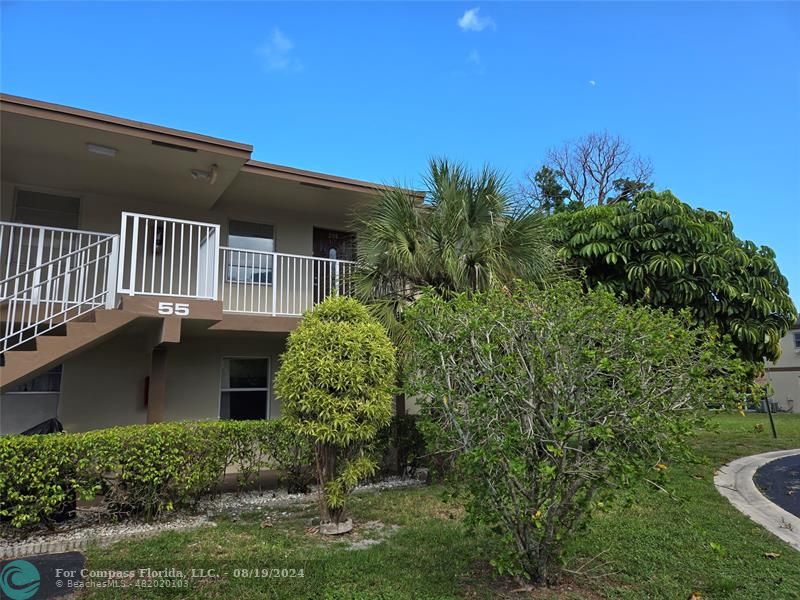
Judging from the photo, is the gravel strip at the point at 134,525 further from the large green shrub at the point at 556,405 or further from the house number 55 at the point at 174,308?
the large green shrub at the point at 556,405

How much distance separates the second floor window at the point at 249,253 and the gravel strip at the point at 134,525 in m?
3.98

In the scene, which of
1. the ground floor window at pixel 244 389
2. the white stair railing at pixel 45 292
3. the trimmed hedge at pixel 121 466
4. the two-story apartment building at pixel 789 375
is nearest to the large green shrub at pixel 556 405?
the trimmed hedge at pixel 121 466

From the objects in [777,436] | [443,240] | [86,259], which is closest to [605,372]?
[443,240]

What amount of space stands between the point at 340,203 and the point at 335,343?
5.77m

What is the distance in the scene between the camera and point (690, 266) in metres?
9.06

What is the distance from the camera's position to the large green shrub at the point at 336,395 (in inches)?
216

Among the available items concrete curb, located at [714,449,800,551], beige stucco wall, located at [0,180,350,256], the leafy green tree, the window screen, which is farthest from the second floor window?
concrete curb, located at [714,449,800,551]

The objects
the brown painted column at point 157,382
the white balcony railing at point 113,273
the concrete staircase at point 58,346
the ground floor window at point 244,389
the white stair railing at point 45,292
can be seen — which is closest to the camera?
the concrete staircase at point 58,346

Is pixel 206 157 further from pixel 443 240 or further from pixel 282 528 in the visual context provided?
pixel 282 528

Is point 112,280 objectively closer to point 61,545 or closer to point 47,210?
point 47,210

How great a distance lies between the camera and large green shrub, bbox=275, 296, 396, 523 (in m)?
5.48

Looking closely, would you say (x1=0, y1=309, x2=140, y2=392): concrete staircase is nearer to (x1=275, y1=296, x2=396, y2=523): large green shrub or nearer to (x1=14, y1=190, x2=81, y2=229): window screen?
(x1=275, y1=296, x2=396, y2=523): large green shrub

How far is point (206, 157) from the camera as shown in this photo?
8.13 metres

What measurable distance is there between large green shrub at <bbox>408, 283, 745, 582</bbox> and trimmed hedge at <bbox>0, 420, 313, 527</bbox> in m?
2.88
